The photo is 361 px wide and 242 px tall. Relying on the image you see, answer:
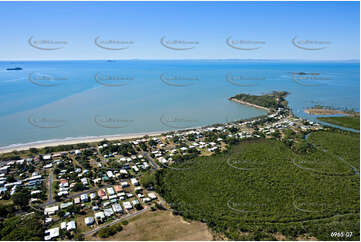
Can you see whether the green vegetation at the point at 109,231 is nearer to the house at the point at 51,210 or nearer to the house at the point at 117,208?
the house at the point at 117,208

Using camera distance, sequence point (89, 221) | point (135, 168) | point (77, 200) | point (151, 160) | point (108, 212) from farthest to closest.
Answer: point (151, 160) → point (135, 168) → point (77, 200) → point (108, 212) → point (89, 221)

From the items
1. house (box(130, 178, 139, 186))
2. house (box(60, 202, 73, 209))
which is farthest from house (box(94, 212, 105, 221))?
house (box(130, 178, 139, 186))

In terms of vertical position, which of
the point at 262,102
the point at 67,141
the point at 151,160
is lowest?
the point at 151,160

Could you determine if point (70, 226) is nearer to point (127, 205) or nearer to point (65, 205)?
point (65, 205)

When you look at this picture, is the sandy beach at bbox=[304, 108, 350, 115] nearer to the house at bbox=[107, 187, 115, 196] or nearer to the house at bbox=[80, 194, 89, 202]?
the house at bbox=[107, 187, 115, 196]

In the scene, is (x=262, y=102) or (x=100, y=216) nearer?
(x=100, y=216)

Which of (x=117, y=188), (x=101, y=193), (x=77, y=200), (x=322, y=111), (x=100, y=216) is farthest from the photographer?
(x=322, y=111)

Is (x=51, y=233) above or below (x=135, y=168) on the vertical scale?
below

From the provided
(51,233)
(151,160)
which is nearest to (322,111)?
(151,160)
